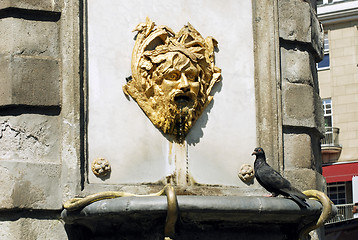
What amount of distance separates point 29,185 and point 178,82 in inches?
76.2

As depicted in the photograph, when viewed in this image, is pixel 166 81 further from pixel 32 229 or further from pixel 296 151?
pixel 32 229

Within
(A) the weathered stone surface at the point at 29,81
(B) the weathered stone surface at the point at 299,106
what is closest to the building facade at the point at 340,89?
(B) the weathered stone surface at the point at 299,106

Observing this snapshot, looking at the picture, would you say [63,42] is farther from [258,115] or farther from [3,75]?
[258,115]

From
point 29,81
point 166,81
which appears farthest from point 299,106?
point 29,81

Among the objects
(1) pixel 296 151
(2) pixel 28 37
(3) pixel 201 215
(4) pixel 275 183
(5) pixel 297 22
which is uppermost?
(5) pixel 297 22

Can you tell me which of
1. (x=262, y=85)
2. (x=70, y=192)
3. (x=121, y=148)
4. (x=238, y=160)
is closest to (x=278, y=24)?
(x=262, y=85)

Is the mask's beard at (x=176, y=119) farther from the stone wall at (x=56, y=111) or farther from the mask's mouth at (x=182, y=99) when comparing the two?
the stone wall at (x=56, y=111)

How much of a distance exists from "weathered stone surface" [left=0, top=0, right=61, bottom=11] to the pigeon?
2.67 meters

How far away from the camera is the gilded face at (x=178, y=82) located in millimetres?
10141

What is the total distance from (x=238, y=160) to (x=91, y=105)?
1.72m

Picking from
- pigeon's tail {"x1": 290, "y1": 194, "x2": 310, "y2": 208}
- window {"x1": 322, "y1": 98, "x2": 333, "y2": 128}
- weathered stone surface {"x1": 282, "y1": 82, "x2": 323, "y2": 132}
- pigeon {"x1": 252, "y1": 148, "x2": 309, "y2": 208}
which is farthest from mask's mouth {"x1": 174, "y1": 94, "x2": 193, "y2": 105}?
window {"x1": 322, "y1": 98, "x2": 333, "y2": 128}

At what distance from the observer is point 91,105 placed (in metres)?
10.0

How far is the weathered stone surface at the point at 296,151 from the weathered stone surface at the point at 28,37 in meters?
2.73

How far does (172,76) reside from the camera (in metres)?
10.2
